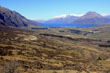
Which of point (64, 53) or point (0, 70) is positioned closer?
point (0, 70)

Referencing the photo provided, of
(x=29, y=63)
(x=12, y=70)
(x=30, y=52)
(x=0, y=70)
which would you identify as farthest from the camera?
(x=30, y=52)

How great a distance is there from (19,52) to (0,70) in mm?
27391

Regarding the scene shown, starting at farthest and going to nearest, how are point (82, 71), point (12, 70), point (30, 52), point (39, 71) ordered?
1. point (30, 52)
2. point (82, 71)
3. point (39, 71)
4. point (12, 70)

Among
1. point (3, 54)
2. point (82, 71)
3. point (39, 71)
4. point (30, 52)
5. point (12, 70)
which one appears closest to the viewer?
point (12, 70)

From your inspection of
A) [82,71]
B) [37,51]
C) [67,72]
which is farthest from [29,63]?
[37,51]

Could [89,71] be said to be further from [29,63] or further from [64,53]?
[64,53]

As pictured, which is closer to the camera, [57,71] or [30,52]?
[57,71]

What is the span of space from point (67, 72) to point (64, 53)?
30.6m

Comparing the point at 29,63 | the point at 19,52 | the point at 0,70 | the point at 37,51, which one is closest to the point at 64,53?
the point at 37,51

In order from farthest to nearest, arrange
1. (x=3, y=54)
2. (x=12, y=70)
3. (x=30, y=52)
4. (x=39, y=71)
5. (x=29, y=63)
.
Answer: (x=30, y=52) → (x=3, y=54) → (x=29, y=63) → (x=39, y=71) → (x=12, y=70)

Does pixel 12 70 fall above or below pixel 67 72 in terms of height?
above

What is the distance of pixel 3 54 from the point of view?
61125 mm

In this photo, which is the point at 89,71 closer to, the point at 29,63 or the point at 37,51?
the point at 29,63

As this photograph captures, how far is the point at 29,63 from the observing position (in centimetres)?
5159
